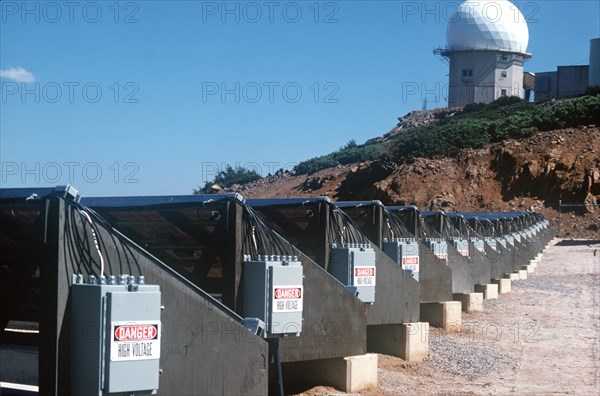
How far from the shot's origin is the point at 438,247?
64.6ft

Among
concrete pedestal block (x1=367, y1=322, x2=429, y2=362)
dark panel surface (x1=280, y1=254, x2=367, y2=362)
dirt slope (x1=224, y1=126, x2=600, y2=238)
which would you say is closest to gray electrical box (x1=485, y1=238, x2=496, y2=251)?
concrete pedestal block (x1=367, y1=322, x2=429, y2=362)

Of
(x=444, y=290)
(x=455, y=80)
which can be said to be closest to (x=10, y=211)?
(x=444, y=290)

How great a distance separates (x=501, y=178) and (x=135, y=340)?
68223mm

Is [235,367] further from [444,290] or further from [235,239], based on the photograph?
[444,290]

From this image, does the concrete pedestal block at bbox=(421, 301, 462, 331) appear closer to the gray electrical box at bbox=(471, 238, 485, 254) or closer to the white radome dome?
the gray electrical box at bbox=(471, 238, 485, 254)

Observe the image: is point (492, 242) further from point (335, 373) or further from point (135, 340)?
point (135, 340)

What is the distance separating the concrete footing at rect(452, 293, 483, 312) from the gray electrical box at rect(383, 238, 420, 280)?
17.3ft

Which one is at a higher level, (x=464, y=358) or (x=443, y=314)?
(x=443, y=314)

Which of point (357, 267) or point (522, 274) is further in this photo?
point (522, 274)

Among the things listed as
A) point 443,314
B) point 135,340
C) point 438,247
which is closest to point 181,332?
point 135,340

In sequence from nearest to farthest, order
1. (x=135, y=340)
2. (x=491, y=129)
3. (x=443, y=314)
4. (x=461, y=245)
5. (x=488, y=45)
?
(x=135, y=340) → (x=443, y=314) → (x=461, y=245) → (x=491, y=129) → (x=488, y=45)

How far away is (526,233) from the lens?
137 feet

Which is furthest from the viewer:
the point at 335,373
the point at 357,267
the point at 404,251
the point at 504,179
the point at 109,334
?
the point at 504,179

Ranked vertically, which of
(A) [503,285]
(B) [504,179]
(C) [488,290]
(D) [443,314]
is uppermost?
(B) [504,179]
